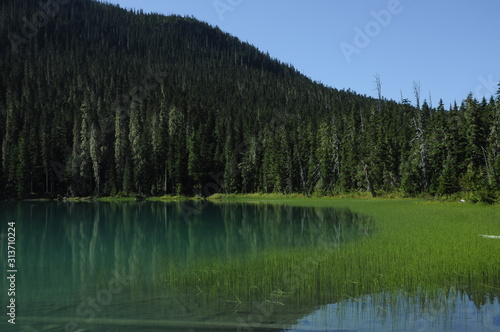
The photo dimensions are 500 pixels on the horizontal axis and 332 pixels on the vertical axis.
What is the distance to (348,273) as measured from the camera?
1430 cm

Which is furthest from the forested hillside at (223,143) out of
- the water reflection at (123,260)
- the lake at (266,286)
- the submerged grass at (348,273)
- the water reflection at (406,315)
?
the water reflection at (406,315)

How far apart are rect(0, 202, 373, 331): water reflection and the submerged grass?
3.41ft

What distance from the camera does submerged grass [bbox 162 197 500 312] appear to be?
1222 cm

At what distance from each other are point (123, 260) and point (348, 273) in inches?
440

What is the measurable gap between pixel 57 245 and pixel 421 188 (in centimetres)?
5572

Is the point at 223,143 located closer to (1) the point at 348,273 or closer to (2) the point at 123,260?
(2) the point at 123,260

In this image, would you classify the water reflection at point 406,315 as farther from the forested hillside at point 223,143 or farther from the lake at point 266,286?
the forested hillside at point 223,143

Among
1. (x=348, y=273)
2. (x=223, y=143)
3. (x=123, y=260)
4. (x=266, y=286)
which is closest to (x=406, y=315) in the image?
(x=348, y=273)

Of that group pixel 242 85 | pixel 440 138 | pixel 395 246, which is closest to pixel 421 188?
pixel 440 138

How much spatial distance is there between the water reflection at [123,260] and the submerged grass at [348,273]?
1.04m

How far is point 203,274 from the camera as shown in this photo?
15.3 metres

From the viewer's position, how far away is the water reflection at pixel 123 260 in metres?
11.4

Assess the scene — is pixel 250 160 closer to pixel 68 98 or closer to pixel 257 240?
pixel 257 240


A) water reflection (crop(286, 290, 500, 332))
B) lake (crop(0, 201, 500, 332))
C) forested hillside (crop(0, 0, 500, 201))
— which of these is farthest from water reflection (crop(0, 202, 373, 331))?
forested hillside (crop(0, 0, 500, 201))
